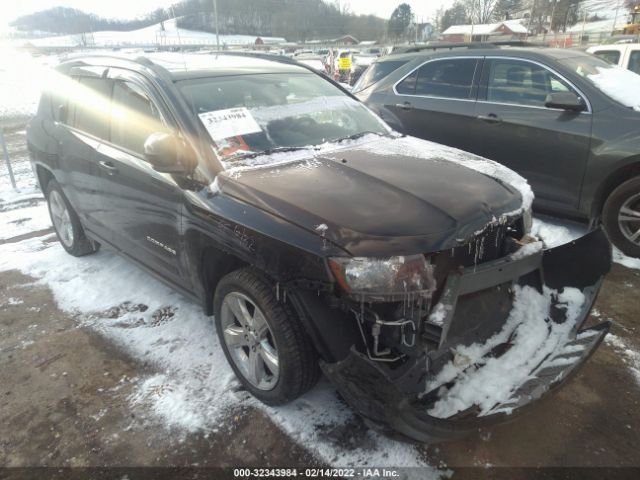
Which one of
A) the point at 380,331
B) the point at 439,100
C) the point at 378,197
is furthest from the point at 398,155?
the point at 439,100

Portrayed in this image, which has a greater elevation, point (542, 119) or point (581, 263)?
point (542, 119)

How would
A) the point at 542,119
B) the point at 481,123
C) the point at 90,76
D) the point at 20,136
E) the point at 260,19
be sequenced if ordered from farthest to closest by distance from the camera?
1. the point at 260,19
2. the point at 20,136
3. the point at 481,123
4. the point at 542,119
5. the point at 90,76

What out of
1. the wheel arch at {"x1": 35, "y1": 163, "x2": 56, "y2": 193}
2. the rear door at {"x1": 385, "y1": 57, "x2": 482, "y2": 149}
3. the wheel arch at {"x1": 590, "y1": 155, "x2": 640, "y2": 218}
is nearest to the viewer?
the wheel arch at {"x1": 590, "y1": 155, "x2": 640, "y2": 218}

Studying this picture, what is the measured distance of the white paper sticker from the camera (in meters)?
2.68

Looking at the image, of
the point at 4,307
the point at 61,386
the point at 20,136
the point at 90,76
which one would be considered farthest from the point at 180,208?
the point at 20,136

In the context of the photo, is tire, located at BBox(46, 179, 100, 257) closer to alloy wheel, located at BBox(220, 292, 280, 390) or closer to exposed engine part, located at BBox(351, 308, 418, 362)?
alloy wheel, located at BBox(220, 292, 280, 390)

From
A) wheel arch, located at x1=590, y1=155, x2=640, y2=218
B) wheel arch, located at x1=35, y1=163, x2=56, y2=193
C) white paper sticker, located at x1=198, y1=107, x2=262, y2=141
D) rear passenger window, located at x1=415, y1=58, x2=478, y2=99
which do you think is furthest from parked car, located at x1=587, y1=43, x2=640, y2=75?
wheel arch, located at x1=35, y1=163, x2=56, y2=193

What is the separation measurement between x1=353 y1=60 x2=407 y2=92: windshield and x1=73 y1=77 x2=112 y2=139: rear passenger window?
363cm

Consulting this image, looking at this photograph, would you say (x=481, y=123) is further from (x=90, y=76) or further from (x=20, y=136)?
(x=20, y=136)

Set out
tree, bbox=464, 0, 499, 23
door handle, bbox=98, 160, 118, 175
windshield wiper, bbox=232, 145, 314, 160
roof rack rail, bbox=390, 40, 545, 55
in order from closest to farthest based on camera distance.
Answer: windshield wiper, bbox=232, 145, 314, 160, door handle, bbox=98, 160, 118, 175, roof rack rail, bbox=390, 40, 545, 55, tree, bbox=464, 0, 499, 23

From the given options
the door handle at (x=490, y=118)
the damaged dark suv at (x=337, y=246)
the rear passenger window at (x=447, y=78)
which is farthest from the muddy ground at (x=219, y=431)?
the rear passenger window at (x=447, y=78)

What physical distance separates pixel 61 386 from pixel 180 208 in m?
1.37

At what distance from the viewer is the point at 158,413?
261 centimetres

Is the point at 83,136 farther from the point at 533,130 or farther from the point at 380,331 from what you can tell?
the point at 533,130
